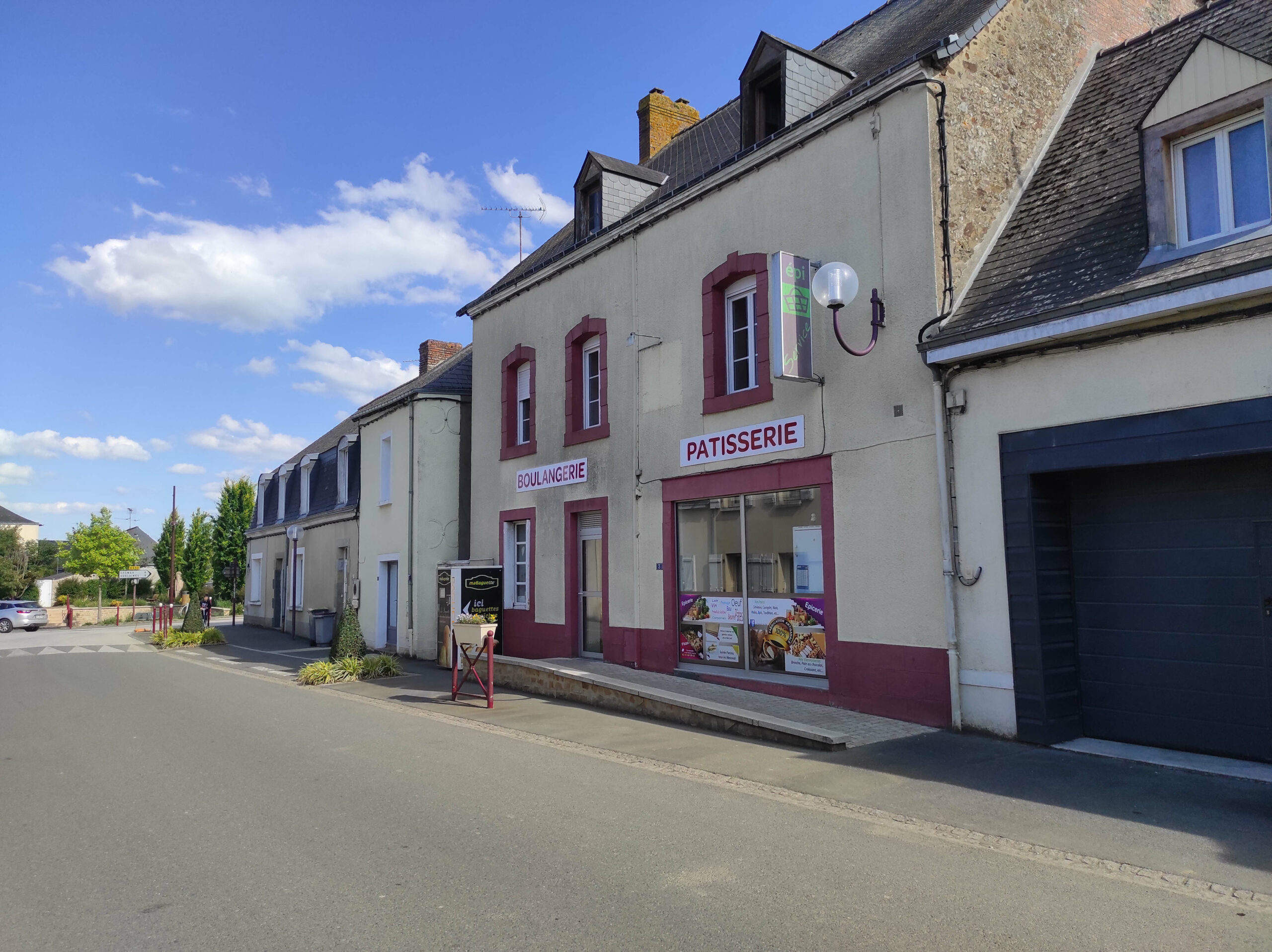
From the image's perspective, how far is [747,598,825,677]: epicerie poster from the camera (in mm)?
10852

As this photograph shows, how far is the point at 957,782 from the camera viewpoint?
713 centimetres

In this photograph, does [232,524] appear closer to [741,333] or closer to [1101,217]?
[741,333]

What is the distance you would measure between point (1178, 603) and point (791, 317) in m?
4.90

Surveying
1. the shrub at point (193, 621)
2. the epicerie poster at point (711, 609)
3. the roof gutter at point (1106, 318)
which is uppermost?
the roof gutter at point (1106, 318)

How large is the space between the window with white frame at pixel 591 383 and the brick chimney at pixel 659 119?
6880 millimetres

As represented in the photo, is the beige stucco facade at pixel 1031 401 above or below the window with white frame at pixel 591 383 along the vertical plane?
below

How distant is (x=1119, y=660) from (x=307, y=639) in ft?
75.5

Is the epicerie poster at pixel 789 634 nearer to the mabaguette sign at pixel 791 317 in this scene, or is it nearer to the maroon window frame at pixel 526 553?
the mabaguette sign at pixel 791 317

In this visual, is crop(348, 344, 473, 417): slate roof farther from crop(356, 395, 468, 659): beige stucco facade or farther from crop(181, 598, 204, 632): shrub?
crop(181, 598, 204, 632): shrub

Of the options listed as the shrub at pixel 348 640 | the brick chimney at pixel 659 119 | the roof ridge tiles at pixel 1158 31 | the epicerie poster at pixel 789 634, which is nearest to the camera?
the roof ridge tiles at pixel 1158 31

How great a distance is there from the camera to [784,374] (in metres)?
10.4

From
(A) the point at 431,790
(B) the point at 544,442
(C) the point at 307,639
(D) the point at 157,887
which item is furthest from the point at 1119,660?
(C) the point at 307,639

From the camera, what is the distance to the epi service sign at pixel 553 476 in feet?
49.1

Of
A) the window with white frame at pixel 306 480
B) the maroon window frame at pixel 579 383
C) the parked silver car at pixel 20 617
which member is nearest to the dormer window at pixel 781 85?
the maroon window frame at pixel 579 383
